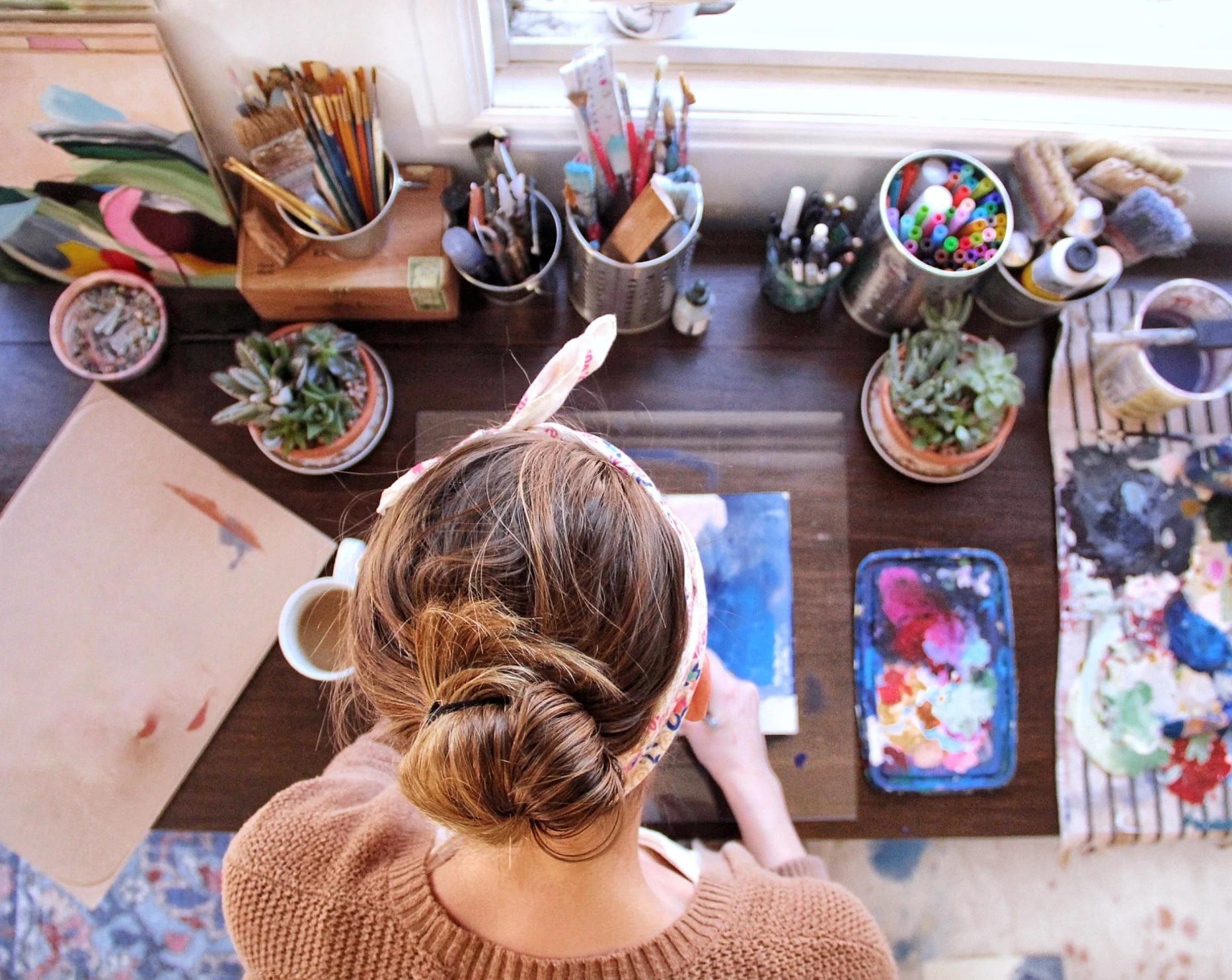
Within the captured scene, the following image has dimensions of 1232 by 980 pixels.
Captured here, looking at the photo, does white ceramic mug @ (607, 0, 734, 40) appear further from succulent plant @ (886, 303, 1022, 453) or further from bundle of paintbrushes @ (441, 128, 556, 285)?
succulent plant @ (886, 303, 1022, 453)

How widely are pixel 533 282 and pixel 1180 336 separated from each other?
0.59 meters

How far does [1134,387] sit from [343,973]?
0.83m

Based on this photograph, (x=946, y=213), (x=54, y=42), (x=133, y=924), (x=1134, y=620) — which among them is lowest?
(x=133, y=924)

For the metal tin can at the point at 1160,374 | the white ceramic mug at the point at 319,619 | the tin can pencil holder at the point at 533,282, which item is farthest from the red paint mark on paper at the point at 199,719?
the metal tin can at the point at 1160,374

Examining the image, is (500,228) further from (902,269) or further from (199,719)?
(199,719)

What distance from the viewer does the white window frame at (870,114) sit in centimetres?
71

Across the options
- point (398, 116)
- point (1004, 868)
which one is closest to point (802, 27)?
point (398, 116)

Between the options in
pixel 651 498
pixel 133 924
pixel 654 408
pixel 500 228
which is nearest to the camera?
pixel 651 498

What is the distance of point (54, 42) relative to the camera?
1.93 ft

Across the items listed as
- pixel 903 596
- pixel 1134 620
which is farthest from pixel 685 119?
pixel 1134 620

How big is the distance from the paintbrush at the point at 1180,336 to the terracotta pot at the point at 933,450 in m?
0.12

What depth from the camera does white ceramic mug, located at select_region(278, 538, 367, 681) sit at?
0.65m

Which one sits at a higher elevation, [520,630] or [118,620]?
[520,630]

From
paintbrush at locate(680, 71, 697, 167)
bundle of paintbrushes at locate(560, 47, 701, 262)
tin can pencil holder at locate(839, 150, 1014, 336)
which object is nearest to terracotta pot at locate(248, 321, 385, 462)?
bundle of paintbrushes at locate(560, 47, 701, 262)
